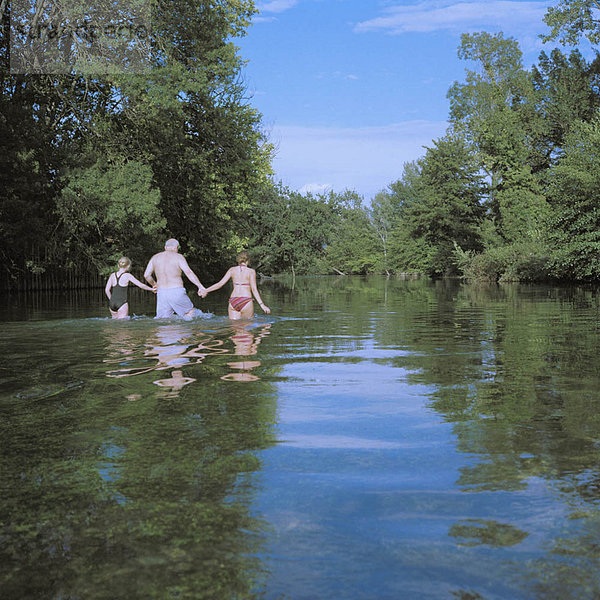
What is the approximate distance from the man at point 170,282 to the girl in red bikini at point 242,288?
0.73 meters

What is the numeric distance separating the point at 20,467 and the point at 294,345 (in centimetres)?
770

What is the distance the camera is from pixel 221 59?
43250mm

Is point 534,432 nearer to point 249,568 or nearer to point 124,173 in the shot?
point 249,568

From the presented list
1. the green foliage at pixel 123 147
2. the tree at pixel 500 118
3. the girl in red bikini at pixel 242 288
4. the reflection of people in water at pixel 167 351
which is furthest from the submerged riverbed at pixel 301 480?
the tree at pixel 500 118

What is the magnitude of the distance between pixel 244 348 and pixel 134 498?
25.4 feet

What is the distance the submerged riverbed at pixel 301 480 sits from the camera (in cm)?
302

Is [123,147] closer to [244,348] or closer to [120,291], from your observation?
[120,291]

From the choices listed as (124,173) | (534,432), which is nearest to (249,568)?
(534,432)

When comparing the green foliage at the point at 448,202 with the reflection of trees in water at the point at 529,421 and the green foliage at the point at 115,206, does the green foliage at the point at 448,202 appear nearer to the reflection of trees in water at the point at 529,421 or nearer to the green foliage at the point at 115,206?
the green foliage at the point at 115,206

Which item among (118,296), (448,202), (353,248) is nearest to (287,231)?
(353,248)

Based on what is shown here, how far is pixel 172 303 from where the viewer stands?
16250 mm

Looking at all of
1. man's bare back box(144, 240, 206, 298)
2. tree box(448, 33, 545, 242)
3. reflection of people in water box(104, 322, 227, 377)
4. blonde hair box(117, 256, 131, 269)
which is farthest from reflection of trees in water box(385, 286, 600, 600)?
tree box(448, 33, 545, 242)

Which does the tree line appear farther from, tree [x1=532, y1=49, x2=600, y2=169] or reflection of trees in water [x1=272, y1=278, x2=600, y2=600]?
reflection of trees in water [x1=272, y1=278, x2=600, y2=600]

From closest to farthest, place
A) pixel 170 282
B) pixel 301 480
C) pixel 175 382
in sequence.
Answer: pixel 301 480 < pixel 175 382 < pixel 170 282
